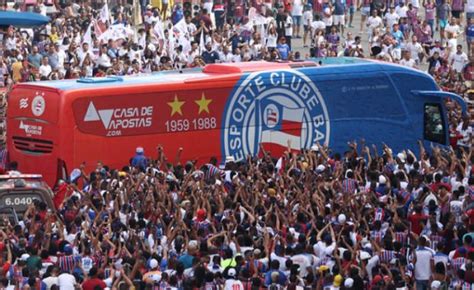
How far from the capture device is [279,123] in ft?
93.0

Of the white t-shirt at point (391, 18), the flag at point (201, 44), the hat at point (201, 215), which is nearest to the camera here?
the hat at point (201, 215)

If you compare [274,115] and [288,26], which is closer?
[274,115]

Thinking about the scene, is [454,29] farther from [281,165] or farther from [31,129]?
[31,129]

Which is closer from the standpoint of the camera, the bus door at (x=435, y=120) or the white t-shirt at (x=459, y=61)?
the bus door at (x=435, y=120)

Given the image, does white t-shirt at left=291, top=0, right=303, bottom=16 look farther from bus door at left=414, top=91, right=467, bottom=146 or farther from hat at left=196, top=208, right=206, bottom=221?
hat at left=196, top=208, right=206, bottom=221

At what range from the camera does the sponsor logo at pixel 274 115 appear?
1101 inches

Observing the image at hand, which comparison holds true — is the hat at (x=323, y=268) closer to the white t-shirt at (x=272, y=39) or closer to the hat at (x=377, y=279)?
Answer: the hat at (x=377, y=279)

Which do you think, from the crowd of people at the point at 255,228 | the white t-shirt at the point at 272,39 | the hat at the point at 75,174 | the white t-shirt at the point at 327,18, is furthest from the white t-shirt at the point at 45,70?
the white t-shirt at the point at 327,18

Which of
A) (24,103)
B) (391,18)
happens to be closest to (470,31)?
(391,18)

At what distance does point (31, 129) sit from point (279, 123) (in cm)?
438

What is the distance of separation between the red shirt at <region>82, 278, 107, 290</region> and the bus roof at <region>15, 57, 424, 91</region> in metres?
8.36

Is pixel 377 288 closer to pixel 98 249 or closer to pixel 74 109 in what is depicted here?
pixel 98 249

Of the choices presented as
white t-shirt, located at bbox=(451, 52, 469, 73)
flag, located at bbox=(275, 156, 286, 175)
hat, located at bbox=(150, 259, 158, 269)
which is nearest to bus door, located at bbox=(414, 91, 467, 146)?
flag, located at bbox=(275, 156, 286, 175)

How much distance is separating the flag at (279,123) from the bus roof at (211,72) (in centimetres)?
74
